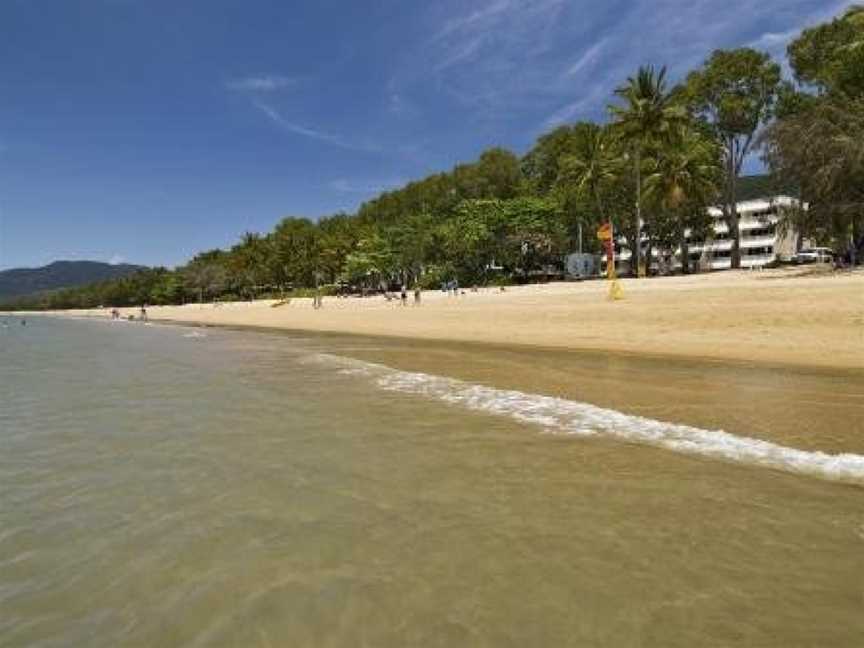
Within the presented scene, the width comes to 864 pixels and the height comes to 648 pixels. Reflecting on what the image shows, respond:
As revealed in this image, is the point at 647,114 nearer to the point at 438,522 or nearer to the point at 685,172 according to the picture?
the point at 685,172

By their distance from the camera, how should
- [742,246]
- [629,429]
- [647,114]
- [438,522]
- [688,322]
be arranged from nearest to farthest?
[438,522]
[629,429]
[688,322]
[647,114]
[742,246]

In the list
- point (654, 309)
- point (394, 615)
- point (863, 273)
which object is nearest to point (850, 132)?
point (863, 273)

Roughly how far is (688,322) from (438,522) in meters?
22.9

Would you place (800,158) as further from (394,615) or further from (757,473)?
(394,615)

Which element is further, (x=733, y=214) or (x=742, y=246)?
(x=742, y=246)

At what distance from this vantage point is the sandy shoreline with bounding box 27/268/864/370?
21.5 meters

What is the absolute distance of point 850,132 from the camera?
126 ft

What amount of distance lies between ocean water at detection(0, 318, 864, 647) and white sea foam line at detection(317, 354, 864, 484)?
0.20 feet

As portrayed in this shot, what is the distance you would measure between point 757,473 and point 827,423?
3.61 meters

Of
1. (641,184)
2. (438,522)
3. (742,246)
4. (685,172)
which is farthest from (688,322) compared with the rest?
(742,246)

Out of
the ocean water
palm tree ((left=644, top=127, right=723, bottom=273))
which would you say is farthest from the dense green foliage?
the ocean water

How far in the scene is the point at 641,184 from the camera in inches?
2650

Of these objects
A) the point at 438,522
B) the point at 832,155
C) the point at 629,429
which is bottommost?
the point at 629,429

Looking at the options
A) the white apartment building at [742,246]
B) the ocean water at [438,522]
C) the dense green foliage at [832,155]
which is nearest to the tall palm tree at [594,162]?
the dense green foliage at [832,155]
